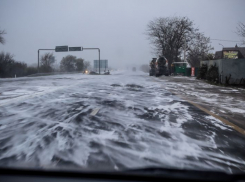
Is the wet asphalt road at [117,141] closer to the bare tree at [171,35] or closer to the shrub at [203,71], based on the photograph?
the shrub at [203,71]

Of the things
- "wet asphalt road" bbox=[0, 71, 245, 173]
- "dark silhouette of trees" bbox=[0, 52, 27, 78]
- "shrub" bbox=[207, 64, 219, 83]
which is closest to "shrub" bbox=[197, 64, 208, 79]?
"shrub" bbox=[207, 64, 219, 83]

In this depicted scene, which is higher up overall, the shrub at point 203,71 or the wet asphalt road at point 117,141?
the shrub at point 203,71

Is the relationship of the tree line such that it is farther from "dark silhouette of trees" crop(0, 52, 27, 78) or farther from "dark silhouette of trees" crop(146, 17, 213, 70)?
"dark silhouette of trees" crop(0, 52, 27, 78)

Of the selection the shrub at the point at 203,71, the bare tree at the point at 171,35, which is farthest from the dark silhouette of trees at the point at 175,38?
the shrub at the point at 203,71

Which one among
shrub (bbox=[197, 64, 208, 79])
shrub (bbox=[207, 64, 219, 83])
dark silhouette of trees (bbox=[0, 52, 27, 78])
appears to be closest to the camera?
shrub (bbox=[207, 64, 219, 83])

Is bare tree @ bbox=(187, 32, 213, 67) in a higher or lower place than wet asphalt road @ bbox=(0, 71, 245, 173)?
higher

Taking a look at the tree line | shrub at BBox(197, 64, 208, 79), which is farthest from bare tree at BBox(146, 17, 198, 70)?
shrub at BBox(197, 64, 208, 79)

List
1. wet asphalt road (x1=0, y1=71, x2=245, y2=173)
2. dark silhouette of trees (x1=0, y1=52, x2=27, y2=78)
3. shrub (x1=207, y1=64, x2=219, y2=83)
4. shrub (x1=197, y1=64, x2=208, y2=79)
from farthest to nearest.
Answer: dark silhouette of trees (x1=0, y1=52, x2=27, y2=78), shrub (x1=197, y1=64, x2=208, y2=79), shrub (x1=207, y1=64, x2=219, y2=83), wet asphalt road (x1=0, y1=71, x2=245, y2=173)

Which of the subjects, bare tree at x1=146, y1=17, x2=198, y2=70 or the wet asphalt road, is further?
bare tree at x1=146, y1=17, x2=198, y2=70

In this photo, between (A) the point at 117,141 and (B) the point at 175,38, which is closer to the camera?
(A) the point at 117,141

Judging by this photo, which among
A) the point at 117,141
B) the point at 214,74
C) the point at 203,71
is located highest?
the point at 203,71

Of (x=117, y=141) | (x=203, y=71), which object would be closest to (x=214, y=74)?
(x=203, y=71)

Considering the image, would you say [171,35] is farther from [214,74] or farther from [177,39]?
[214,74]

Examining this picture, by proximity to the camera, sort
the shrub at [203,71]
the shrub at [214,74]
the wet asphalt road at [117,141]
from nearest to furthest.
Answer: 1. the wet asphalt road at [117,141]
2. the shrub at [214,74]
3. the shrub at [203,71]
